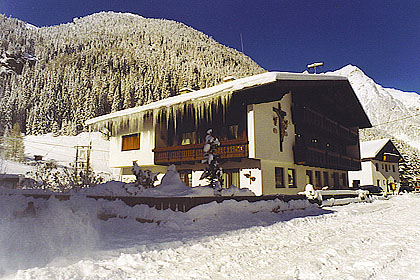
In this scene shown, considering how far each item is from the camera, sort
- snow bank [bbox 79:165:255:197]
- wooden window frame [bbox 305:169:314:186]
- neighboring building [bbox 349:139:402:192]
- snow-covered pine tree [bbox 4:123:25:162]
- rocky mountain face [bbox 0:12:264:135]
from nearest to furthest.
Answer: snow-covered pine tree [bbox 4:123:25:162] < snow bank [bbox 79:165:255:197] < wooden window frame [bbox 305:169:314:186] < neighboring building [bbox 349:139:402:192] < rocky mountain face [bbox 0:12:264:135]

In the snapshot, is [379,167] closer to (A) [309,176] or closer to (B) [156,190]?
(A) [309,176]

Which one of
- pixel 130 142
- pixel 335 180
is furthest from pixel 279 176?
pixel 130 142

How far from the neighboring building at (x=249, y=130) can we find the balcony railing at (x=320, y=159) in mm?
66

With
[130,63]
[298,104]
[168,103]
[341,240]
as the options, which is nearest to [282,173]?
[298,104]

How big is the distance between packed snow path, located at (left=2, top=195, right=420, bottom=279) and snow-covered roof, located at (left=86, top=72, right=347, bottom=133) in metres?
8.61

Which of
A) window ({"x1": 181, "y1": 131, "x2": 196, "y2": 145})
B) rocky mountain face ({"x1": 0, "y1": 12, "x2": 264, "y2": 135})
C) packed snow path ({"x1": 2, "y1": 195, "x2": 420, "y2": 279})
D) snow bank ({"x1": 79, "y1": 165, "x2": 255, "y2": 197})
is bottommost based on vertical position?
packed snow path ({"x1": 2, "y1": 195, "x2": 420, "y2": 279})

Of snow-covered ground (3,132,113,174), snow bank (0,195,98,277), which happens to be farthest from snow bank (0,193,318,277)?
snow-covered ground (3,132,113,174)

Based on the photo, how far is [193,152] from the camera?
18031 mm

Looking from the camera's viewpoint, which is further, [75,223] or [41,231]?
[75,223]

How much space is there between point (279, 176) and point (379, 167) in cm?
3285

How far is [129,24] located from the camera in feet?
378

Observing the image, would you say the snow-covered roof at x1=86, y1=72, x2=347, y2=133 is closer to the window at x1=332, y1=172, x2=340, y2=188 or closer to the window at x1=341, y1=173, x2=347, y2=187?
the window at x1=332, y1=172, x2=340, y2=188

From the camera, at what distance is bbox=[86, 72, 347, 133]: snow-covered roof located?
14.6m

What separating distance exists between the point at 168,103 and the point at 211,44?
4159 inches
